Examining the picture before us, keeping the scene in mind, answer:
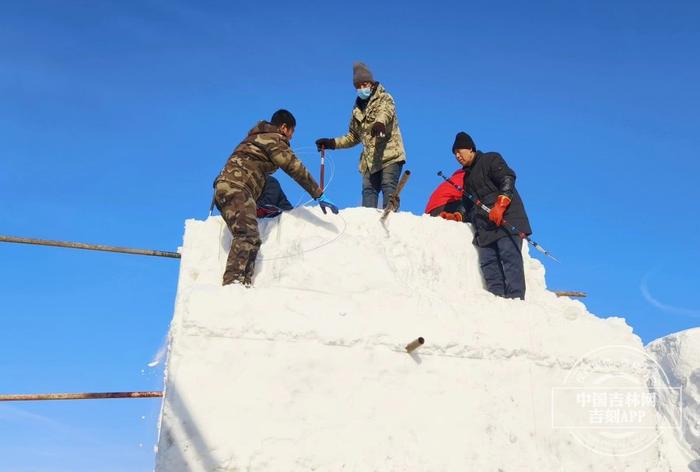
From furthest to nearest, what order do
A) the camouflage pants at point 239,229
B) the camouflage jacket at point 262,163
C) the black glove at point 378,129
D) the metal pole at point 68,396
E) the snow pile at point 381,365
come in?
the black glove at point 378,129 < the camouflage jacket at point 262,163 < the camouflage pants at point 239,229 < the metal pole at point 68,396 < the snow pile at point 381,365

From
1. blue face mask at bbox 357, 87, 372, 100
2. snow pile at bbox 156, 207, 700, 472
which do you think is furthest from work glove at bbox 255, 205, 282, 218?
blue face mask at bbox 357, 87, 372, 100

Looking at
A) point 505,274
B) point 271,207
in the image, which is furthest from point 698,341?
point 271,207

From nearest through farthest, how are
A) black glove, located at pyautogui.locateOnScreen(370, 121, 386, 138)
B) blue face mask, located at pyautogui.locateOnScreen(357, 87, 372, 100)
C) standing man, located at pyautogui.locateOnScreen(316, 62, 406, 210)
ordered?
black glove, located at pyautogui.locateOnScreen(370, 121, 386, 138) < standing man, located at pyautogui.locateOnScreen(316, 62, 406, 210) < blue face mask, located at pyautogui.locateOnScreen(357, 87, 372, 100)

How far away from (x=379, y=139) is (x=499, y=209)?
1914 mm

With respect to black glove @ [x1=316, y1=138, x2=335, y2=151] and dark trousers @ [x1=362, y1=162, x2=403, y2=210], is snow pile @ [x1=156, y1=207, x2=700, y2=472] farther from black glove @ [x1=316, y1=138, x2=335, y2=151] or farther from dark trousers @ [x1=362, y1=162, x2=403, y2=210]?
black glove @ [x1=316, y1=138, x2=335, y2=151]

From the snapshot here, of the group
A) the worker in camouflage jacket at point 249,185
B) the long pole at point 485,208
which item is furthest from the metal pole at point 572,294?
the worker in camouflage jacket at point 249,185

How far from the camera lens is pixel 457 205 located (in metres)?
7.12

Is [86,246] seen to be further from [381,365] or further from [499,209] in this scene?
[499,209]

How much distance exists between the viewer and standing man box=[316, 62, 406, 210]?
725 cm

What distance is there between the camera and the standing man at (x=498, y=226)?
609 cm

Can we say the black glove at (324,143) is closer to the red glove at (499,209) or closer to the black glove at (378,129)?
the black glove at (378,129)

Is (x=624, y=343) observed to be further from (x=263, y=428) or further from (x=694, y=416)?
(x=263, y=428)

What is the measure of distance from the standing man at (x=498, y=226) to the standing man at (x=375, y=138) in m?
1.03

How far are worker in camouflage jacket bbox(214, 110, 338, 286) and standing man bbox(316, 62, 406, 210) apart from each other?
174 cm
